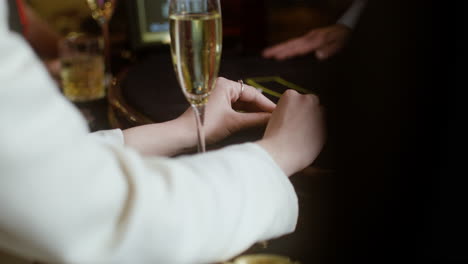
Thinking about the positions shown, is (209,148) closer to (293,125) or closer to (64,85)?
(293,125)

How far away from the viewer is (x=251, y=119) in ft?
2.60

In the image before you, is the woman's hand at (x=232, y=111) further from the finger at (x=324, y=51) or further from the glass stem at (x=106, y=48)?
the glass stem at (x=106, y=48)

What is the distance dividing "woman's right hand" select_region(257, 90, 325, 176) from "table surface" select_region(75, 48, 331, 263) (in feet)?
0.13

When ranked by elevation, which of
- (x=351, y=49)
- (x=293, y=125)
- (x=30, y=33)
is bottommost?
(x=30, y=33)

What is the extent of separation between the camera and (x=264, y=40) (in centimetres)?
167

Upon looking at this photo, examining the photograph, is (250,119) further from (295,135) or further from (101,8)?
(101,8)

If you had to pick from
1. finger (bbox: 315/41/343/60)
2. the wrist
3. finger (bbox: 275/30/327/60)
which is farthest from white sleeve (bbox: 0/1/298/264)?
finger (bbox: 275/30/327/60)

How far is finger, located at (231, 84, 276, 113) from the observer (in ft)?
2.67

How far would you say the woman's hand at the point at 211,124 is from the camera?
810 millimetres

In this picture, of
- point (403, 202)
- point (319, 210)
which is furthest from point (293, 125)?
point (403, 202)

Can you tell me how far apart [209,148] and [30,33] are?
2.08 m

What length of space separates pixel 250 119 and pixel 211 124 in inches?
2.5

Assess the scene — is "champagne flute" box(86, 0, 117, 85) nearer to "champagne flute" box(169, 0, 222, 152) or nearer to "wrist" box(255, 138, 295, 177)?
"champagne flute" box(169, 0, 222, 152)

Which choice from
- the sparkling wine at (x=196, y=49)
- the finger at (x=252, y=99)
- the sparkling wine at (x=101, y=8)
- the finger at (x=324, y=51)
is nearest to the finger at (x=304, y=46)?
the finger at (x=324, y=51)
